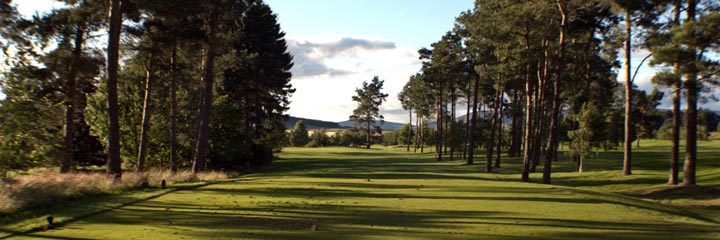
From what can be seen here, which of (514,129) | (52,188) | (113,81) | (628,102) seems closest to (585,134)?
(628,102)

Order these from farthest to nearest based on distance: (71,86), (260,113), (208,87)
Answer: (260,113), (208,87), (71,86)

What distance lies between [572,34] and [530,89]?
17.0 feet

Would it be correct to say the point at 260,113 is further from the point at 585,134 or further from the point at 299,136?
the point at 299,136

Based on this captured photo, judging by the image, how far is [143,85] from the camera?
104 feet

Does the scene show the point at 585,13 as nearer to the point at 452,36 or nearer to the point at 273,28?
the point at 452,36

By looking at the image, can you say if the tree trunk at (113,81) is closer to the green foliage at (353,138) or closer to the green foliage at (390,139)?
the green foliage at (353,138)

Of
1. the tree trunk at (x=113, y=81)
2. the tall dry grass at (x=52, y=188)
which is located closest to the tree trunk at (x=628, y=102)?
the tall dry grass at (x=52, y=188)

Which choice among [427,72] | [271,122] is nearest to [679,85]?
[271,122]

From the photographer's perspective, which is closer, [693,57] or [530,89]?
[693,57]

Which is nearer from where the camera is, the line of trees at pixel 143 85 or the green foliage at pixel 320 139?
the line of trees at pixel 143 85

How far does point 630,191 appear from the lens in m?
24.3

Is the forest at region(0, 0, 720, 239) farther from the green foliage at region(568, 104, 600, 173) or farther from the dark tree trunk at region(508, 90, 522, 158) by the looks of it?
the dark tree trunk at region(508, 90, 522, 158)

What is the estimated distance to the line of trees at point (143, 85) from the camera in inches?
585

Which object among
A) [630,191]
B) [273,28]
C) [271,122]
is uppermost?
[273,28]
